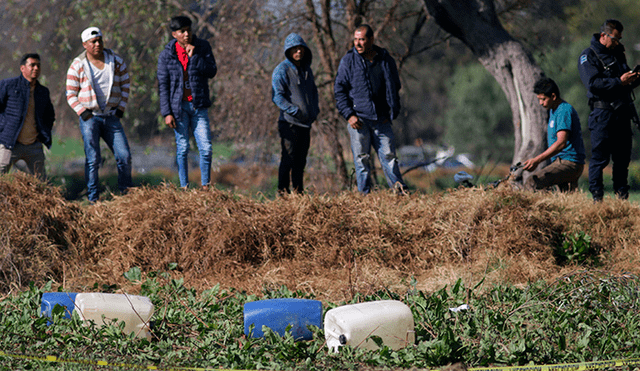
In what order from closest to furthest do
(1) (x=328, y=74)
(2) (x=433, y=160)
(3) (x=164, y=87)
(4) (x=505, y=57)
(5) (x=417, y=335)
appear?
(5) (x=417, y=335), (3) (x=164, y=87), (2) (x=433, y=160), (4) (x=505, y=57), (1) (x=328, y=74)

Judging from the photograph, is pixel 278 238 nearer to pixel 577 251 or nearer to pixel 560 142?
pixel 577 251

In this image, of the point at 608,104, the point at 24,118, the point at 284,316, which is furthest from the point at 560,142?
the point at 24,118

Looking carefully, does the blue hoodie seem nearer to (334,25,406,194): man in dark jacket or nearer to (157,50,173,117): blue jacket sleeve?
(334,25,406,194): man in dark jacket

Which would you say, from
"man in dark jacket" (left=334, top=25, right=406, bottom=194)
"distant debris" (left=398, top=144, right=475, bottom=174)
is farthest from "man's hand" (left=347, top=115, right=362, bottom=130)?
"distant debris" (left=398, top=144, right=475, bottom=174)

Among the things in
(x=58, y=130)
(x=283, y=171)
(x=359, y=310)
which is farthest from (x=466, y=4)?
(x=58, y=130)

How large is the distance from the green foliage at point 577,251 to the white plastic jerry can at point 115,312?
11.7 feet

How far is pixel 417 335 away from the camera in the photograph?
3.77 m

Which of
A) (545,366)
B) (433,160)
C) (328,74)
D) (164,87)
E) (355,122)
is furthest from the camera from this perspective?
(328,74)

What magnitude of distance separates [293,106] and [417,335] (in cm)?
355

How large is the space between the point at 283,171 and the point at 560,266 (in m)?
2.92

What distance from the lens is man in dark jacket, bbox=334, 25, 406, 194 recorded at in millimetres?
6746

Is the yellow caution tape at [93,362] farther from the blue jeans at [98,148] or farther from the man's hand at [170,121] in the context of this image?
the man's hand at [170,121]

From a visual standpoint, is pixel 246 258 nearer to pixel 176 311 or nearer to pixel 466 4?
pixel 176 311

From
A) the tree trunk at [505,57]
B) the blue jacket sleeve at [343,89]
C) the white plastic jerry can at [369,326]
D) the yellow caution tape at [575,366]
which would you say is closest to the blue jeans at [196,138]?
the blue jacket sleeve at [343,89]
